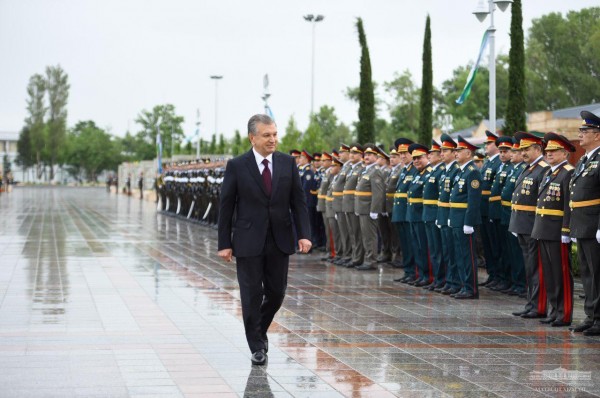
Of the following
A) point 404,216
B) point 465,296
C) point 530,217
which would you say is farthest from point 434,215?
point 530,217

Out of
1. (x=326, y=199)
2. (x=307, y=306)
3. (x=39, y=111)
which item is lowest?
(x=307, y=306)

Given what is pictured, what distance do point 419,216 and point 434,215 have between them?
661mm

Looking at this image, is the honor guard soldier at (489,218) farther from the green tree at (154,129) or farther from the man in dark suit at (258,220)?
the green tree at (154,129)

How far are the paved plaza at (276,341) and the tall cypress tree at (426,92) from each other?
59.6 feet

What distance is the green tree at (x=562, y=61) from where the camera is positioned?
2704 inches

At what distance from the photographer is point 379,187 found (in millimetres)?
16453

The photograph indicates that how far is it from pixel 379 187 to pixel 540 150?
4.94 metres

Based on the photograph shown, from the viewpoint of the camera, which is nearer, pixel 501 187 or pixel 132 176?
pixel 501 187

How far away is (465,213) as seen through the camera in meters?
12.8

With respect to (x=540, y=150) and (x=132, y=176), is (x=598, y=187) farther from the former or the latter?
(x=132, y=176)

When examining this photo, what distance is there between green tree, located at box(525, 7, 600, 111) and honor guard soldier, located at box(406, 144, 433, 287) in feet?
183

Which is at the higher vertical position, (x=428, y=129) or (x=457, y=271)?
(x=428, y=129)

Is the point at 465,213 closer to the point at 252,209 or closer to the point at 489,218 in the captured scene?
the point at 489,218

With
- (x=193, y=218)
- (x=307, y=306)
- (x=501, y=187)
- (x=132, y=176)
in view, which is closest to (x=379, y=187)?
(x=501, y=187)
